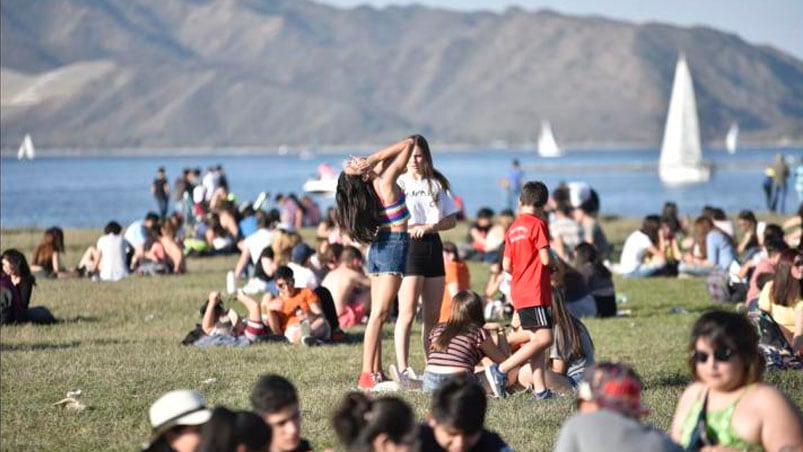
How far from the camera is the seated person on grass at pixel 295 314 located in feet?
46.0

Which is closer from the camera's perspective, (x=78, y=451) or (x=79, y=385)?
(x=78, y=451)

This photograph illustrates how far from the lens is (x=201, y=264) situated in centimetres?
2516

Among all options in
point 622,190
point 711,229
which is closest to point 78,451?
point 711,229

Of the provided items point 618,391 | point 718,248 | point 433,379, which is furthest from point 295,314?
point 618,391

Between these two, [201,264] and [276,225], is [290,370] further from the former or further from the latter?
[201,264]

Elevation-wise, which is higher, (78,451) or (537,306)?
(537,306)

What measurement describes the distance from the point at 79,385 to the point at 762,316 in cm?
556

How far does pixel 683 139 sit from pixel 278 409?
86.7m

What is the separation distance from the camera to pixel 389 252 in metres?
10.7

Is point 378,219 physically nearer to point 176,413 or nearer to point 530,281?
point 530,281

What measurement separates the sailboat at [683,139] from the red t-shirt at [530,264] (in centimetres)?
7784

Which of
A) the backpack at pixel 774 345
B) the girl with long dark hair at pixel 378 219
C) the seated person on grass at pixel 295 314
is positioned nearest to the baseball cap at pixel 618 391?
the girl with long dark hair at pixel 378 219

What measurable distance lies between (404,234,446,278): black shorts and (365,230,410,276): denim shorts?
5 centimetres

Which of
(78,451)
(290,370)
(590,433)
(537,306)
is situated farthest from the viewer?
(290,370)
